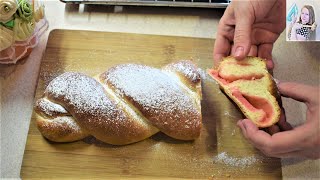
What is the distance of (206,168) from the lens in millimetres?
1048

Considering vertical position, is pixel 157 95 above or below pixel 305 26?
below

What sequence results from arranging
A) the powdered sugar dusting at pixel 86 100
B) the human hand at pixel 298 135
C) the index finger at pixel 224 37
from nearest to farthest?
the human hand at pixel 298 135 < the powdered sugar dusting at pixel 86 100 < the index finger at pixel 224 37

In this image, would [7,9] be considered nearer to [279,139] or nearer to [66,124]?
[66,124]

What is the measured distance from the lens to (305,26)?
120cm

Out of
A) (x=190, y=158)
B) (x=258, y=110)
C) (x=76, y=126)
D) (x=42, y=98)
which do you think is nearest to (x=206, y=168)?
(x=190, y=158)

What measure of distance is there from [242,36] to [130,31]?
419 millimetres

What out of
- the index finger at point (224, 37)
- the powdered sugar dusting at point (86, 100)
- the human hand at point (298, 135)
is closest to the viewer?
the human hand at point (298, 135)

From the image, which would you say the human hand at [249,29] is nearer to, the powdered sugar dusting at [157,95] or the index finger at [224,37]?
the index finger at [224,37]

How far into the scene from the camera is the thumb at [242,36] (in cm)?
108

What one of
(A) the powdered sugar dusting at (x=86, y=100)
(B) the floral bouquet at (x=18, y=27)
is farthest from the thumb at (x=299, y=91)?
(B) the floral bouquet at (x=18, y=27)

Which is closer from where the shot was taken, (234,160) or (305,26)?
(234,160)

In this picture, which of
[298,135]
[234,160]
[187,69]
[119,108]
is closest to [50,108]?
[119,108]

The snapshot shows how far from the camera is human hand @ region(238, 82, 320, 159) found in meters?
0.90

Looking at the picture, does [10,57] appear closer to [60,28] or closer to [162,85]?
[60,28]
